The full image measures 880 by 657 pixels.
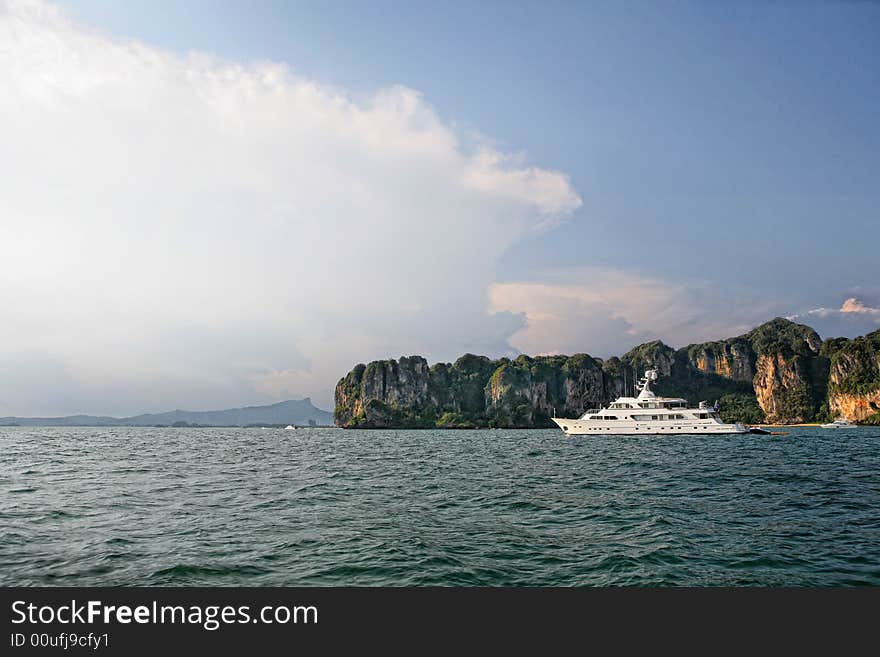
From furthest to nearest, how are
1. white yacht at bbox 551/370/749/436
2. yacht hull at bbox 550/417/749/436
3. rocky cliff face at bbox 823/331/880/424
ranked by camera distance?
rocky cliff face at bbox 823/331/880/424
white yacht at bbox 551/370/749/436
yacht hull at bbox 550/417/749/436

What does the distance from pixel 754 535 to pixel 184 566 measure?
542 inches

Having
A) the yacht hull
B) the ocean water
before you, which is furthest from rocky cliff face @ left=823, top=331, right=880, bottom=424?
the ocean water

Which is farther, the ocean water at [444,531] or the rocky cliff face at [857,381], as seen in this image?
the rocky cliff face at [857,381]

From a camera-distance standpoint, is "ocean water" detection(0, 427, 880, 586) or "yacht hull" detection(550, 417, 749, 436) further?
"yacht hull" detection(550, 417, 749, 436)

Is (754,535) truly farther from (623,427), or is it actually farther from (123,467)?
(623,427)

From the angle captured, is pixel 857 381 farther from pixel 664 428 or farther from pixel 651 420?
pixel 651 420

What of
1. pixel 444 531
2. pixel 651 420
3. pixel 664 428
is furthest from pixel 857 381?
pixel 444 531

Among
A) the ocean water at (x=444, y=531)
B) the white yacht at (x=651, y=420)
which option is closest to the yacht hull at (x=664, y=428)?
the white yacht at (x=651, y=420)

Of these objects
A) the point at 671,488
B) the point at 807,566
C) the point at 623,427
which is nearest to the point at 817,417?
the point at 623,427

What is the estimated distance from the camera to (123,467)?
35.6m

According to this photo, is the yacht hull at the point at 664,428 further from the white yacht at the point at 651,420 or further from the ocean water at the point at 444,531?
the ocean water at the point at 444,531

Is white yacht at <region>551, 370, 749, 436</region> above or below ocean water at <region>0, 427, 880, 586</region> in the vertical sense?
below

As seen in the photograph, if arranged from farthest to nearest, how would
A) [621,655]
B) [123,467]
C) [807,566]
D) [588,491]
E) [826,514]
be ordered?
[123,467] < [588,491] < [826,514] < [807,566] < [621,655]

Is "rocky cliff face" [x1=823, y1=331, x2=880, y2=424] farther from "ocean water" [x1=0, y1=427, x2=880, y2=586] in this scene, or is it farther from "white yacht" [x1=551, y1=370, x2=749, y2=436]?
"ocean water" [x1=0, y1=427, x2=880, y2=586]
